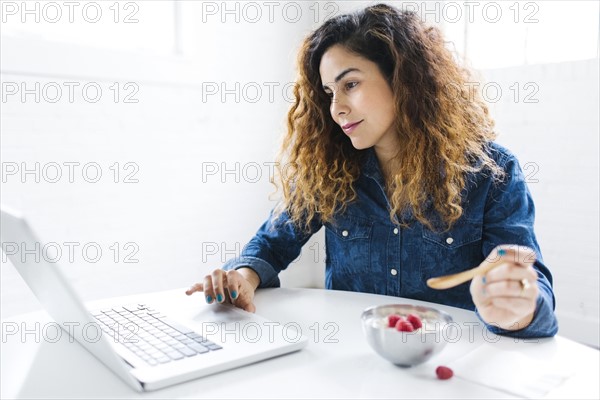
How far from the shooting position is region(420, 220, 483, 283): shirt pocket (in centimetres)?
115

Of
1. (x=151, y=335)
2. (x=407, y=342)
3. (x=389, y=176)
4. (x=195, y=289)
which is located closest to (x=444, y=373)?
(x=407, y=342)

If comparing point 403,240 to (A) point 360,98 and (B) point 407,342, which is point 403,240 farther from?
(B) point 407,342

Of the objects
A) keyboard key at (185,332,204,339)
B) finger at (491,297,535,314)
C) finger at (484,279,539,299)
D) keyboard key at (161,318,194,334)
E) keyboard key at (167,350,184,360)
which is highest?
finger at (484,279,539,299)

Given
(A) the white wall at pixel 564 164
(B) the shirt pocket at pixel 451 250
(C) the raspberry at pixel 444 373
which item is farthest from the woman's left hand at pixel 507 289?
(A) the white wall at pixel 564 164

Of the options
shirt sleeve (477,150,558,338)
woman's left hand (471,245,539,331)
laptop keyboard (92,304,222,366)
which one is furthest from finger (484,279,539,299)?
laptop keyboard (92,304,222,366)

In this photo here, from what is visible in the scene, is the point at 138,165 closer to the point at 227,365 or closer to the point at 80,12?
the point at 80,12

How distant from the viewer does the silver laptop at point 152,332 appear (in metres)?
0.67

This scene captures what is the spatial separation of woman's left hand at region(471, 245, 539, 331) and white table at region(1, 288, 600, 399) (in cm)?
7

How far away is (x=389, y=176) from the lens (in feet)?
4.27

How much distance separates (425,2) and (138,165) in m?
1.50

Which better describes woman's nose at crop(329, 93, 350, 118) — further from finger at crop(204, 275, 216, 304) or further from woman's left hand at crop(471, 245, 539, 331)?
woman's left hand at crop(471, 245, 539, 331)

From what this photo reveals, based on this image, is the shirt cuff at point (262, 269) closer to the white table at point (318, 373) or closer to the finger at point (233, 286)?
the finger at point (233, 286)

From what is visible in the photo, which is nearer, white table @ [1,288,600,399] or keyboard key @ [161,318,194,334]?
white table @ [1,288,600,399]

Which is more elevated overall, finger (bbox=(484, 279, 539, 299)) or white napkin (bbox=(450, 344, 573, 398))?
finger (bbox=(484, 279, 539, 299))
